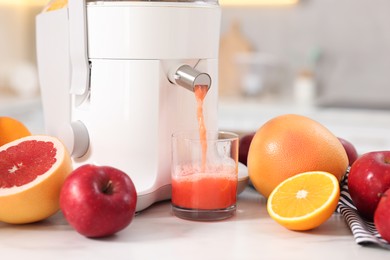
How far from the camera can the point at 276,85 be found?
3.55m

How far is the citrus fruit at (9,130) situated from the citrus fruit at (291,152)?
38 cm

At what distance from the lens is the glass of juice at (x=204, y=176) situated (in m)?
0.94

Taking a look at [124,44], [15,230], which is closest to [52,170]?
[15,230]

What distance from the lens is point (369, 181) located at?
2.97 ft

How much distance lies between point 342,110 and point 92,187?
7.41 feet

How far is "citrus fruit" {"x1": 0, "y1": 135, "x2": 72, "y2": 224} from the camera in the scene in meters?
0.88

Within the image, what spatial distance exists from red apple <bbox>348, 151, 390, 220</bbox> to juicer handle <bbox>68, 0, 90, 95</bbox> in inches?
17.6

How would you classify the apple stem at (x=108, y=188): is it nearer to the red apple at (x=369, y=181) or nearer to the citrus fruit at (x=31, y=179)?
the citrus fruit at (x=31, y=179)

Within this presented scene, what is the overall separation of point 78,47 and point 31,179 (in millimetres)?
256

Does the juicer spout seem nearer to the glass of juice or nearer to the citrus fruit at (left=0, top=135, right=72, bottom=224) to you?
the glass of juice

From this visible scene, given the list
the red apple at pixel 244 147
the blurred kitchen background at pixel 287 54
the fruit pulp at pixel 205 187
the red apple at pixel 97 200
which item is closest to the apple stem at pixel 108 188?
the red apple at pixel 97 200

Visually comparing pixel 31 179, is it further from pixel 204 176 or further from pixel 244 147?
pixel 244 147

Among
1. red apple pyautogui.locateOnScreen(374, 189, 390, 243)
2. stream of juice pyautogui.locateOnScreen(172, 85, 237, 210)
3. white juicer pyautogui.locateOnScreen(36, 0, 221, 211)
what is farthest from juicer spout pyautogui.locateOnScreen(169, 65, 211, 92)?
red apple pyautogui.locateOnScreen(374, 189, 390, 243)

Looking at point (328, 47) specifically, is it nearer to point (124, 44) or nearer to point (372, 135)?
point (372, 135)
